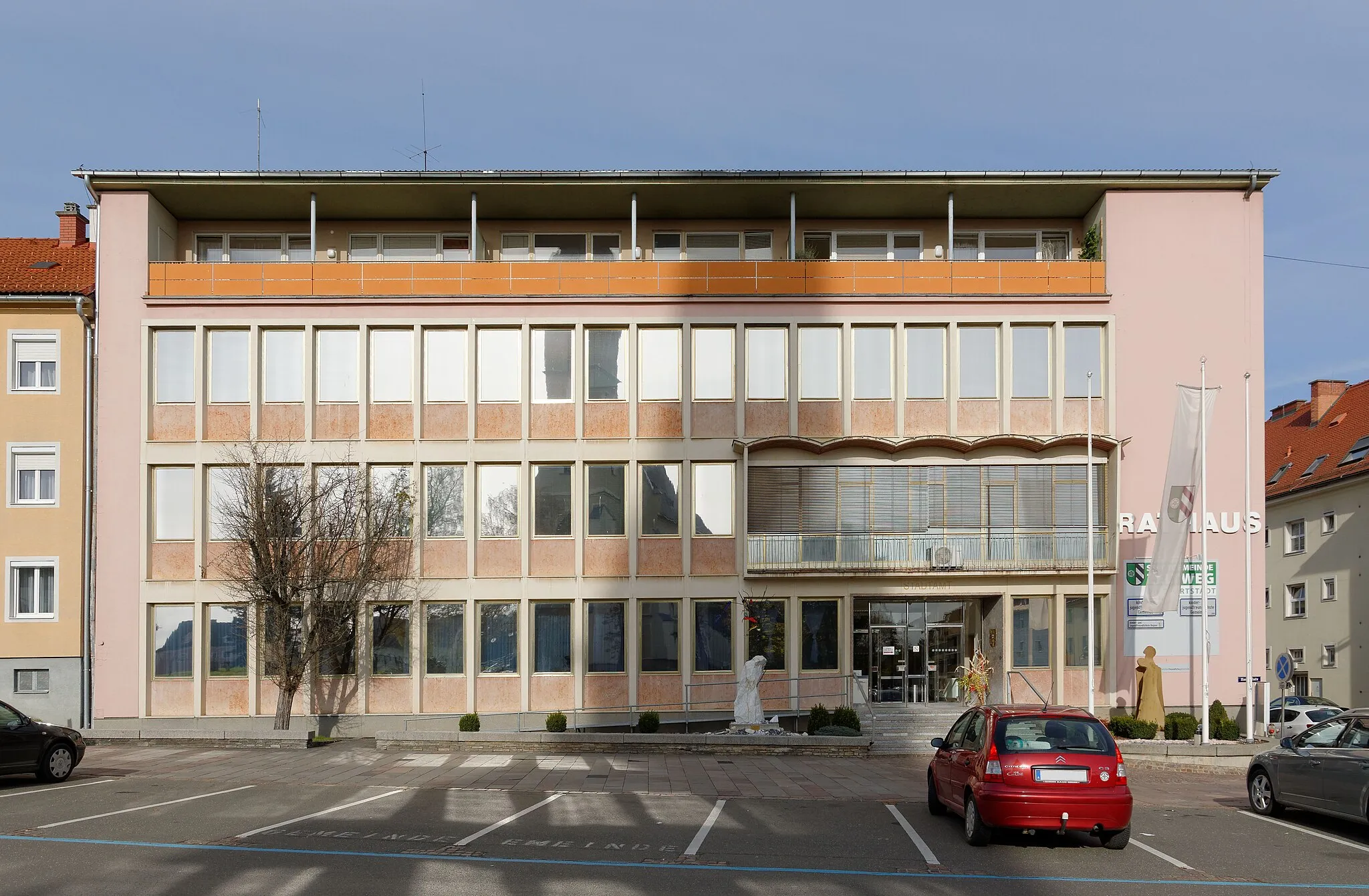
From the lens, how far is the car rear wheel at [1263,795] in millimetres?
16703

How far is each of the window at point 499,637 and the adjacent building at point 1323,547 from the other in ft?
90.8

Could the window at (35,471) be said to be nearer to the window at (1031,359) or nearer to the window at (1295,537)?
the window at (1031,359)

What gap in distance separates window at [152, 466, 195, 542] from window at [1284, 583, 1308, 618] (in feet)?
133

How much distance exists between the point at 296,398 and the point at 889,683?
16.8 m

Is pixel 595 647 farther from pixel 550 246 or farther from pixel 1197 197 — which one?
pixel 1197 197

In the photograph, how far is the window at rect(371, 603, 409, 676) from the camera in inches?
1262

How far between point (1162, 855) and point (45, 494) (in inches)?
1133

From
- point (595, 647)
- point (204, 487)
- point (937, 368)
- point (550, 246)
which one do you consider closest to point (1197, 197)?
point (937, 368)

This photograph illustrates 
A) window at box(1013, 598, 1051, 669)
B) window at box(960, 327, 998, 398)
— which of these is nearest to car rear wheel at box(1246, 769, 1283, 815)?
window at box(1013, 598, 1051, 669)

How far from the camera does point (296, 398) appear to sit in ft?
107

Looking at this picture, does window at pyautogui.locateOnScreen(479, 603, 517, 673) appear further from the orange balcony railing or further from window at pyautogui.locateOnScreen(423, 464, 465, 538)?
the orange balcony railing

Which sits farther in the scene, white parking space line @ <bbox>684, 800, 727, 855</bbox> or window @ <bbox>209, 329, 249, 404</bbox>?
window @ <bbox>209, 329, 249, 404</bbox>

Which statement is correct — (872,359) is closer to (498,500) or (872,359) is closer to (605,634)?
(605,634)

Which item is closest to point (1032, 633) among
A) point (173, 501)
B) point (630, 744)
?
point (630, 744)
